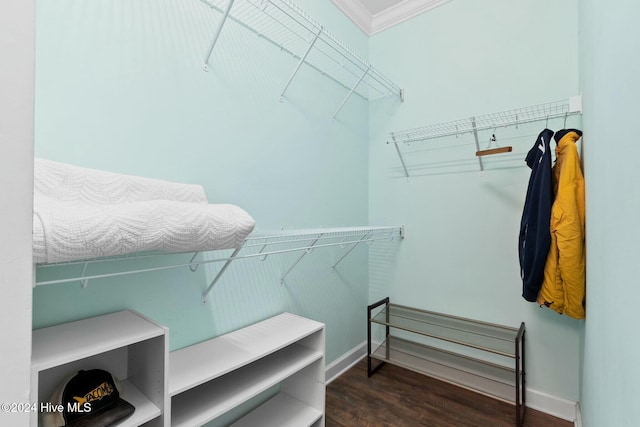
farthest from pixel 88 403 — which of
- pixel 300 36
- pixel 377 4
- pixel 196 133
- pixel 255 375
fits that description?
pixel 377 4

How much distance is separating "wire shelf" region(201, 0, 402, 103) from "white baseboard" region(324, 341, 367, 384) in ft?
Answer: 6.57

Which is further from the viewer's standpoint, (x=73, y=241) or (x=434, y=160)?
(x=434, y=160)

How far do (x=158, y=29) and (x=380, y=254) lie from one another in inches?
80.9

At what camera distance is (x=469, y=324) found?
6.78 ft

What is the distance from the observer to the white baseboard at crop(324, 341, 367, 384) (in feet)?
6.87

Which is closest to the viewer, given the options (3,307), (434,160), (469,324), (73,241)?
(3,307)

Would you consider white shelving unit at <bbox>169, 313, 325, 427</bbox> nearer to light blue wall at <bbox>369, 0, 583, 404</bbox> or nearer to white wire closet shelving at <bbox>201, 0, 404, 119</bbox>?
light blue wall at <bbox>369, 0, 583, 404</bbox>

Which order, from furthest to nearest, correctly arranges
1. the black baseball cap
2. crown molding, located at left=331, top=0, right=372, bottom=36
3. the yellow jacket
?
crown molding, located at left=331, top=0, right=372, bottom=36 < the yellow jacket < the black baseball cap

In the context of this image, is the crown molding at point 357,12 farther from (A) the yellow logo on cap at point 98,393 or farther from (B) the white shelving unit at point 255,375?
(A) the yellow logo on cap at point 98,393

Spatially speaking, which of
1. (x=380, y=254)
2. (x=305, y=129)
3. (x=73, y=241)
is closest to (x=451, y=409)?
(x=380, y=254)

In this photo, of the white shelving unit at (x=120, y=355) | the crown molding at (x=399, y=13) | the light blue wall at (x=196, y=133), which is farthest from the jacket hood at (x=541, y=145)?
the white shelving unit at (x=120, y=355)

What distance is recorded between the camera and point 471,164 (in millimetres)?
2078

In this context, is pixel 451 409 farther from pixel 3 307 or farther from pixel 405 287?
pixel 3 307

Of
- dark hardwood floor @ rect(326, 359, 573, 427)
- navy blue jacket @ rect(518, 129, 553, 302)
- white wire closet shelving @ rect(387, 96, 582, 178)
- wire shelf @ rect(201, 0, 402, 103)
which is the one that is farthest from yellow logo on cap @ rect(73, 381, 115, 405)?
white wire closet shelving @ rect(387, 96, 582, 178)
